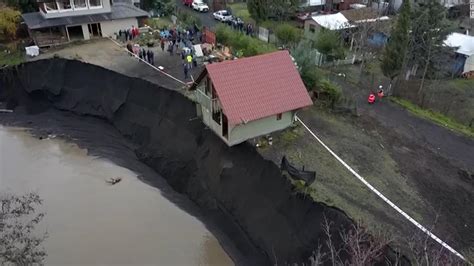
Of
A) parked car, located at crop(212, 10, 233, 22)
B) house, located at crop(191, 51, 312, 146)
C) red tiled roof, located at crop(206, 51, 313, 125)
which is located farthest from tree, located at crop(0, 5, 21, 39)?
red tiled roof, located at crop(206, 51, 313, 125)

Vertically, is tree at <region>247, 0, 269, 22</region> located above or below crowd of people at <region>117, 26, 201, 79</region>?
above

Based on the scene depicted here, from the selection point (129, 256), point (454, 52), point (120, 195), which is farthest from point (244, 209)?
point (454, 52)

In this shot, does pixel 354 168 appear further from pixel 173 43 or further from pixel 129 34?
pixel 129 34

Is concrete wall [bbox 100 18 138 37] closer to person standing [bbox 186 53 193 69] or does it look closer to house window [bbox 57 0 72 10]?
house window [bbox 57 0 72 10]

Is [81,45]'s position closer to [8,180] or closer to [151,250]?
[8,180]

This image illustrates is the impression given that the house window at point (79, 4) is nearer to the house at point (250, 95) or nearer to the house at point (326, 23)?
the house at point (250, 95)

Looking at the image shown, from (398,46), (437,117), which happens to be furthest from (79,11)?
(437,117)
